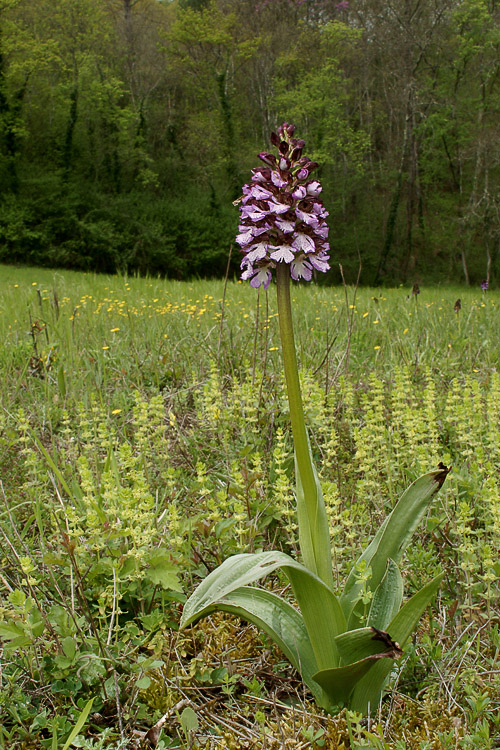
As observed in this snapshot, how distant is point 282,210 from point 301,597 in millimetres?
911

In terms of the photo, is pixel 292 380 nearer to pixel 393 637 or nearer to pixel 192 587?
pixel 393 637

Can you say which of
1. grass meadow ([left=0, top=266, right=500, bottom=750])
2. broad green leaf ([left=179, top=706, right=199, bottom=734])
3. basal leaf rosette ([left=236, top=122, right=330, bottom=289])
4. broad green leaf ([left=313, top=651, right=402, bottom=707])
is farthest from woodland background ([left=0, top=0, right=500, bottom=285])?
broad green leaf ([left=179, top=706, right=199, bottom=734])

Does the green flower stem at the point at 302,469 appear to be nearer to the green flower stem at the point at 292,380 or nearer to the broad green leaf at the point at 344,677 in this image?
the green flower stem at the point at 292,380

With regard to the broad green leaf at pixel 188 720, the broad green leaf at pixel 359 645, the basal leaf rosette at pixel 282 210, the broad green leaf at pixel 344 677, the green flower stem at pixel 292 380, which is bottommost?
the broad green leaf at pixel 188 720

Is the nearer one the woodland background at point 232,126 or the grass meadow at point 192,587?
the grass meadow at point 192,587

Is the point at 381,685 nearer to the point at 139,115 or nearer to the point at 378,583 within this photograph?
the point at 378,583

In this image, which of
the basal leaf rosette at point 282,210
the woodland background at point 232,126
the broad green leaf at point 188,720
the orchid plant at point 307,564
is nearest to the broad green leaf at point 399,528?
the orchid plant at point 307,564

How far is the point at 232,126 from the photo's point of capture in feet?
91.8

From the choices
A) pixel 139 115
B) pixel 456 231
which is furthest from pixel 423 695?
pixel 139 115

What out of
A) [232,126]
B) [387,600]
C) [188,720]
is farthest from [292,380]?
[232,126]

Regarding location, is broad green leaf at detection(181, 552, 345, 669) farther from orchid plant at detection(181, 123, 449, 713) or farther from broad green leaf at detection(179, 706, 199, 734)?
broad green leaf at detection(179, 706, 199, 734)

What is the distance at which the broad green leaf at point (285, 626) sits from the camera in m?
1.41

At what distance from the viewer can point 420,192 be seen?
28.0 metres

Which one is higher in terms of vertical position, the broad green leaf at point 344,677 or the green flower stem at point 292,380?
the green flower stem at point 292,380
